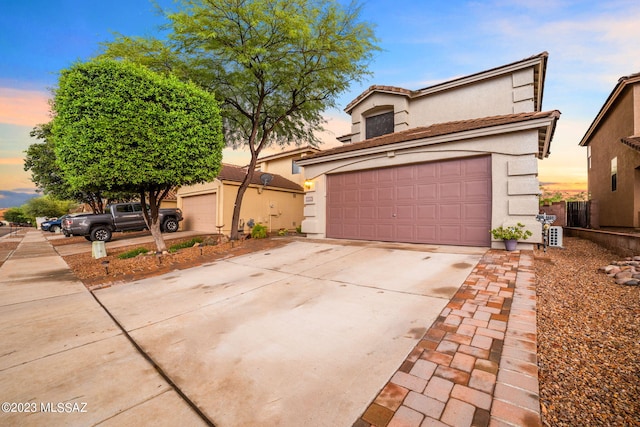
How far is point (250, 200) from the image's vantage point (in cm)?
1448

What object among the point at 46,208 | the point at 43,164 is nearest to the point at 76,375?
the point at 43,164

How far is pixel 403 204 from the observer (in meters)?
8.41

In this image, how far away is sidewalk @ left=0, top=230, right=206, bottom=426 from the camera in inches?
70.6

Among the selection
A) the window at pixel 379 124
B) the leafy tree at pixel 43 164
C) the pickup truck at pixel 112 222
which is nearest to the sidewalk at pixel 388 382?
the window at pixel 379 124

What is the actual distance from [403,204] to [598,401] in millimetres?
6903

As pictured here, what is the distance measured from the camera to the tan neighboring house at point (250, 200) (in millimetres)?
13898

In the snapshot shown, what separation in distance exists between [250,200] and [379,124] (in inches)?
322

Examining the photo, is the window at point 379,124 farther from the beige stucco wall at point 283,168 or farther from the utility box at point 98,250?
the utility box at point 98,250

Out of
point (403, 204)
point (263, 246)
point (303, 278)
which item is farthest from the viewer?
point (263, 246)

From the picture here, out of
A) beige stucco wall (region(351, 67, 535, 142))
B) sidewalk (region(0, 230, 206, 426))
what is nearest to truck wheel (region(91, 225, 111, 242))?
sidewalk (region(0, 230, 206, 426))

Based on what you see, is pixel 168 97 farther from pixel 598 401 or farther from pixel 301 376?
pixel 598 401

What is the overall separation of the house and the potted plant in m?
0.18

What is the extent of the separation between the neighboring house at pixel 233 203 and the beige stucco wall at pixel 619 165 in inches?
627

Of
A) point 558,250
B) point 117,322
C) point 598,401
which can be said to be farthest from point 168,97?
point 558,250
